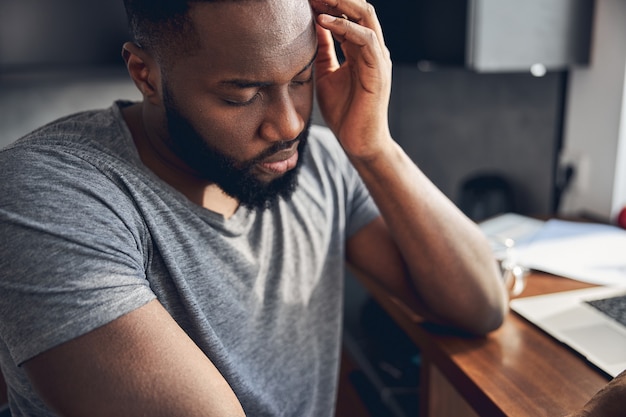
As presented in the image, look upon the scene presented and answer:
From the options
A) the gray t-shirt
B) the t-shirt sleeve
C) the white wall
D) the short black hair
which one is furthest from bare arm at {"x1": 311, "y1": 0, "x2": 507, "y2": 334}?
the white wall

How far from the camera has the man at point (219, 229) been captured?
2.08 feet

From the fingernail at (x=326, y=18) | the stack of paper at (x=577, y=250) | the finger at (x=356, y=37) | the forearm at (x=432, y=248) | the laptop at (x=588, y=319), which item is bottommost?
the stack of paper at (x=577, y=250)

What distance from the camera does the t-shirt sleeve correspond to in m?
0.62

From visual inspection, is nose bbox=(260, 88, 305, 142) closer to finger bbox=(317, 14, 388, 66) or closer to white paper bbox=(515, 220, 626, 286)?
finger bbox=(317, 14, 388, 66)

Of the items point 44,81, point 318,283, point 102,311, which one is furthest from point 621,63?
point 44,81

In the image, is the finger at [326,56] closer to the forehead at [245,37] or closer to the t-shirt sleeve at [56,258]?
the forehead at [245,37]

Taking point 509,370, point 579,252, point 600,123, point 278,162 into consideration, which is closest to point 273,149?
point 278,162

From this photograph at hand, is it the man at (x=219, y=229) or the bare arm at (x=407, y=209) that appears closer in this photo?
the man at (x=219, y=229)

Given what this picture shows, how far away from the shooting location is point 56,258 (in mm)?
639

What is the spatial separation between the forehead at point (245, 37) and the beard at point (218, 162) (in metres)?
0.10

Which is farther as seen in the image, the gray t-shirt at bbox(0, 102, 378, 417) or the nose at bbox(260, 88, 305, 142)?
the nose at bbox(260, 88, 305, 142)

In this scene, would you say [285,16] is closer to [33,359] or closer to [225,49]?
[225,49]

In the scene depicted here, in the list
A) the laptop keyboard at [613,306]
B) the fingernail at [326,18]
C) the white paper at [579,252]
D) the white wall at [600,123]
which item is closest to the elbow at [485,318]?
the laptop keyboard at [613,306]

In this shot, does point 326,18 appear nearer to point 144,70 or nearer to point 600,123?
point 144,70
